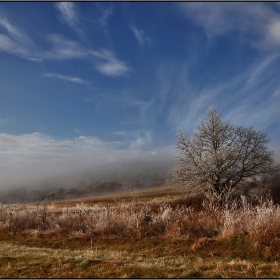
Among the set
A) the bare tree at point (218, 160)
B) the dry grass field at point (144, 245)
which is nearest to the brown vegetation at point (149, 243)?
the dry grass field at point (144, 245)

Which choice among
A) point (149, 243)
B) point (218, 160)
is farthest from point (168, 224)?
point (218, 160)

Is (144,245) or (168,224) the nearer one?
(144,245)

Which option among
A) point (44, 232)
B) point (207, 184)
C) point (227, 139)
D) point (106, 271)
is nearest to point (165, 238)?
point (106, 271)

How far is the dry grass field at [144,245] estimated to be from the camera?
8031 mm

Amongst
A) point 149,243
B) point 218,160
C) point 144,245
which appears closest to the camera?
point 144,245

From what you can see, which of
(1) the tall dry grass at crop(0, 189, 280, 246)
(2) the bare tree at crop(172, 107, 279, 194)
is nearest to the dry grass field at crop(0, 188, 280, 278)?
(1) the tall dry grass at crop(0, 189, 280, 246)

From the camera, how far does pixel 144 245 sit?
40.5ft

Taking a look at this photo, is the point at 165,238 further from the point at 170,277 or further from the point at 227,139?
the point at 227,139

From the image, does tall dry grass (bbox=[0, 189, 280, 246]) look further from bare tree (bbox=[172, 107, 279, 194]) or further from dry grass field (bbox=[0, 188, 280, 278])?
bare tree (bbox=[172, 107, 279, 194])

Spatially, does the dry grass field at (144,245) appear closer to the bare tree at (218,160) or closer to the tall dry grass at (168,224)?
the tall dry grass at (168,224)

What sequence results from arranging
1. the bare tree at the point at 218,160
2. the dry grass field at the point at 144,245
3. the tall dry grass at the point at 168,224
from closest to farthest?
the dry grass field at the point at 144,245 < the tall dry grass at the point at 168,224 < the bare tree at the point at 218,160

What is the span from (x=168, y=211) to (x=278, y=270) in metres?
7.60

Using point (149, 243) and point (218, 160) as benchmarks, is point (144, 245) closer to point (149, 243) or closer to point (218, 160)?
point (149, 243)

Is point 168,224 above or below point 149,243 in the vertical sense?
above
